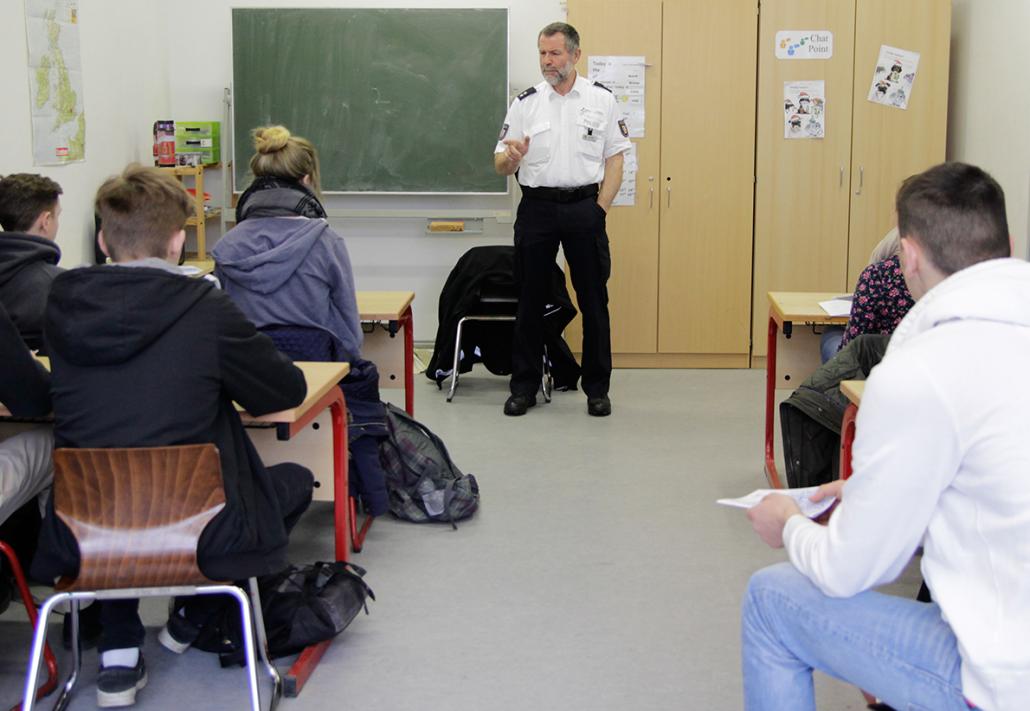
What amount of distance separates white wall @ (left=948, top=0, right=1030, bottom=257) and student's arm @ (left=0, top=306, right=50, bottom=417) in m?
4.54

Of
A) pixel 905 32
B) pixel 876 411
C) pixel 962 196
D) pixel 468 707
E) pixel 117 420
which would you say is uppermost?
pixel 905 32

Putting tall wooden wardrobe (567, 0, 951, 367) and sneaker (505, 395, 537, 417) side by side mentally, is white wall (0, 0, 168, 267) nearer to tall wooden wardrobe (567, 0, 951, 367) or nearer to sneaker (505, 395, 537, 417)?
sneaker (505, 395, 537, 417)

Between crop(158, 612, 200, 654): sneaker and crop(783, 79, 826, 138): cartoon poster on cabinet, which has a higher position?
crop(783, 79, 826, 138): cartoon poster on cabinet

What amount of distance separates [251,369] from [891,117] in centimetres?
493

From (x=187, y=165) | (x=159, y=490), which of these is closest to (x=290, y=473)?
(x=159, y=490)

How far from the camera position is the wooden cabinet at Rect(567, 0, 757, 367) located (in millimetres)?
6410

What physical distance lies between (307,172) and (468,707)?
5.57ft

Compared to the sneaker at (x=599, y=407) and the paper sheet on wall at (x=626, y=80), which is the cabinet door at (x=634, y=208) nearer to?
the paper sheet on wall at (x=626, y=80)

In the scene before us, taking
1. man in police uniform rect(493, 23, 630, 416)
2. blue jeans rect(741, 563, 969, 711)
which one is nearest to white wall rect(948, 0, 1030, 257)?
man in police uniform rect(493, 23, 630, 416)

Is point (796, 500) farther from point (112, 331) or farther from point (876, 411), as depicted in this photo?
point (112, 331)

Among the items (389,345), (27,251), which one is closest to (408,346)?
(389,345)

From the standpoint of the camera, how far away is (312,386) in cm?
290

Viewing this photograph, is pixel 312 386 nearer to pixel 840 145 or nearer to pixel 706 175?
pixel 706 175

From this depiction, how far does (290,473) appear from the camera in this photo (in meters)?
2.88
